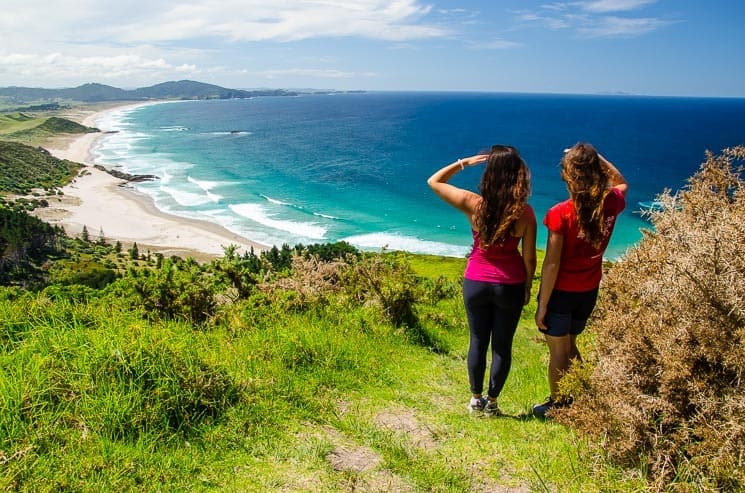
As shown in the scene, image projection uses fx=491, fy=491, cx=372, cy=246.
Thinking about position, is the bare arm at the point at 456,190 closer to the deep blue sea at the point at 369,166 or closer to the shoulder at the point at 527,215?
the shoulder at the point at 527,215

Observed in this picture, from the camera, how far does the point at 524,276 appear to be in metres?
3.97

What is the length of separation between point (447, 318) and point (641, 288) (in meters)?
4.80

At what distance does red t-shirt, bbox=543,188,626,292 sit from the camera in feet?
12.7

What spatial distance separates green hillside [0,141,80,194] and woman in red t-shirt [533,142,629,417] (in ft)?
328

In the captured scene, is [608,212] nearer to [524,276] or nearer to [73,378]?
[524,276]

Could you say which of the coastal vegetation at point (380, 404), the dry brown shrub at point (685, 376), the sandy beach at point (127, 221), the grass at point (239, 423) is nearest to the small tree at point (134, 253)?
the sandy beach at point (127, 221)

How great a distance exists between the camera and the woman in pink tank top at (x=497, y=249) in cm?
373

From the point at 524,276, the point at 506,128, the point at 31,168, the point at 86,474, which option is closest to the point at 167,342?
the point at 86,474

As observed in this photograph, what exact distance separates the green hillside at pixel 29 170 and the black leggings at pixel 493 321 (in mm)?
99662

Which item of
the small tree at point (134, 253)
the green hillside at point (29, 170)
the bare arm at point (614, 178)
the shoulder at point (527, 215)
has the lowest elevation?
the small tree at point (134, 253)

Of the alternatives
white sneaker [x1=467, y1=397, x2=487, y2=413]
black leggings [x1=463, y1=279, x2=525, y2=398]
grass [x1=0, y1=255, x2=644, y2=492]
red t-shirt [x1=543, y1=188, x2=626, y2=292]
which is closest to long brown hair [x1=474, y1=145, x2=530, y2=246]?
red t-shirt [x1=543, y1=188, x2=626, y2=292]

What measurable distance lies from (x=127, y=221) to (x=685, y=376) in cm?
7026

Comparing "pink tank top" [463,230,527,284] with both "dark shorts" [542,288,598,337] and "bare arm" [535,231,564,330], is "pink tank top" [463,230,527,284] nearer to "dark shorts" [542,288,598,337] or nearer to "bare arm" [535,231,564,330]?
"bare arm" [535,231,564,330]

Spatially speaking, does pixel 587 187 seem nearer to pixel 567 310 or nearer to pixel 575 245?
pixel 575 245
